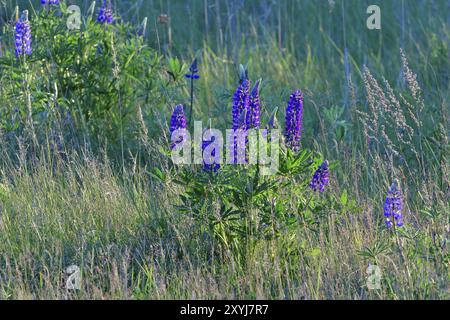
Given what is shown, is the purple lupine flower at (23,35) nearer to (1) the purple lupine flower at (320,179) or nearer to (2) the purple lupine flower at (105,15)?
(2) the purple lupine flower at (105,15)

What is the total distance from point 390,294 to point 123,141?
93.8 inches

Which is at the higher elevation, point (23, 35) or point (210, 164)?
point (23, 35)

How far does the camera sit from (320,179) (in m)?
3.99

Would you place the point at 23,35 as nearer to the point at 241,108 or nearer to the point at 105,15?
the point at 105,15

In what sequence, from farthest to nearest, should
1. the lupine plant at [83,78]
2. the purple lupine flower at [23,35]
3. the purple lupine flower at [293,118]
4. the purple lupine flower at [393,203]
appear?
the lupine plant at [83,78] → the purple lupine flower at [23,35] → the purple lupine flower at [293,118] → the purple lupine flower at [393,203]

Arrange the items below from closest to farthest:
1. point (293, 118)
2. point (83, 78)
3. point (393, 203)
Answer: point (393, 203)
point (293, 118)
point (83, 78)

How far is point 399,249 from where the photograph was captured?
140 inches

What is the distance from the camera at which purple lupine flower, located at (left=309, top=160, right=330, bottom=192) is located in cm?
396

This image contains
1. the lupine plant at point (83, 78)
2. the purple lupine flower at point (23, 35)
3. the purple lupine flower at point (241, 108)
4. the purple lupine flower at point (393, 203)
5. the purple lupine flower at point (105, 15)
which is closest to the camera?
the purple lupine flower at point (393, 203)

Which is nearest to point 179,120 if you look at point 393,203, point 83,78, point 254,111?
point 254,111

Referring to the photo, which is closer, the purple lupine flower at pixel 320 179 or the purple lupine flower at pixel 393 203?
the purple lupine flower at pixel 393 203

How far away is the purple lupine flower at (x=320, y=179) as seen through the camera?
3963 millimetres

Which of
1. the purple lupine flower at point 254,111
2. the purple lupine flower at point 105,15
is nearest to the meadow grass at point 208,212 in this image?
the purple lupine flower at point 254,111

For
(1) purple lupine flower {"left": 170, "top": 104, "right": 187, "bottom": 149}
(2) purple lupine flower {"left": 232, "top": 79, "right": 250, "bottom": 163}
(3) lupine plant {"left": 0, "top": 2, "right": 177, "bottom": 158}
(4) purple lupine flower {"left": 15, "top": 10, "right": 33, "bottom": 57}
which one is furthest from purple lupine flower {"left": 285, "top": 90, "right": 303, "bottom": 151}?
(4) purple lupine flower {"left": 15, "top": 10, "right": 33, "bottom": 57}
